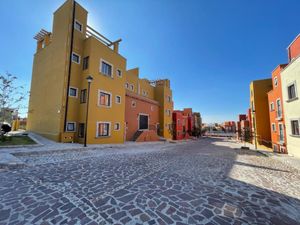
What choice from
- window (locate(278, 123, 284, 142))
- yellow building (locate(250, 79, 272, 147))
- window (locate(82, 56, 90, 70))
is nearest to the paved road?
window (locate(82, 56, 90, 70))

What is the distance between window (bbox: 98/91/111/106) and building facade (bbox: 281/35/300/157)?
1737cm

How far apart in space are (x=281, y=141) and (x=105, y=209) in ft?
66.7

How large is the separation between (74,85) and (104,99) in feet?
11.0

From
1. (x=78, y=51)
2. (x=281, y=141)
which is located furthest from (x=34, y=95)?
(x=281, y=141)

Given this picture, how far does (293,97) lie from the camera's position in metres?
12.3

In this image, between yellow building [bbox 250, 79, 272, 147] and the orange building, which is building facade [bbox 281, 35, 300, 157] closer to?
the orange building

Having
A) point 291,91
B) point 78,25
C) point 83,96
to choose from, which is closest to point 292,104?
point 291,91

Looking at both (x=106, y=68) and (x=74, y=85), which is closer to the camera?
(x=74, y=85)

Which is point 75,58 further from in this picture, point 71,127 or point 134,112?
point 134,112

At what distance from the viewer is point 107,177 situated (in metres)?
5.49

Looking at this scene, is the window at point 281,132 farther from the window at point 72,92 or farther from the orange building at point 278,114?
the window at point 72,92

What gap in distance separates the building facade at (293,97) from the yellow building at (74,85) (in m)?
16.9

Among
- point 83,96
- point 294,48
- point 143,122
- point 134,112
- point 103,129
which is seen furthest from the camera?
point 143,122

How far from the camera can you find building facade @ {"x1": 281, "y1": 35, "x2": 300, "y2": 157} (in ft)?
37.8
